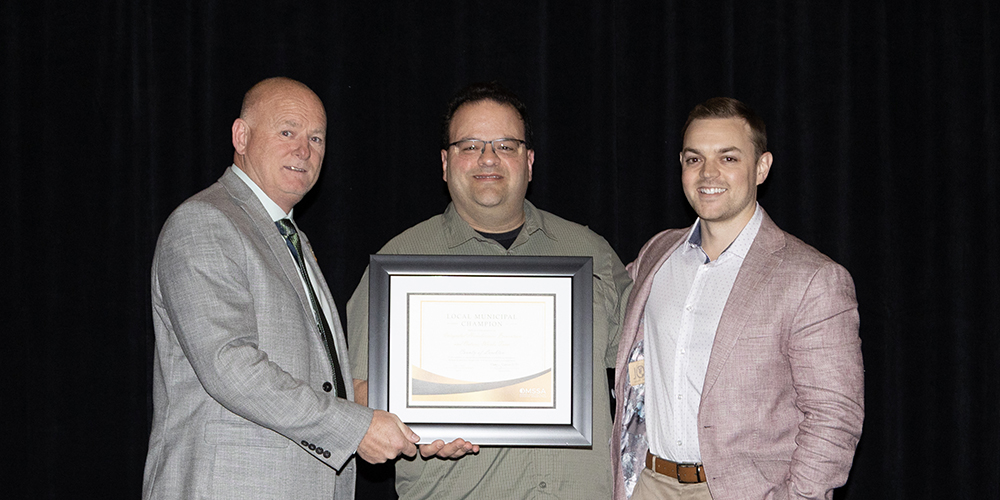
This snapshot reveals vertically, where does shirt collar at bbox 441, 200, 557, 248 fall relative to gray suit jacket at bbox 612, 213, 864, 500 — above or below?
above

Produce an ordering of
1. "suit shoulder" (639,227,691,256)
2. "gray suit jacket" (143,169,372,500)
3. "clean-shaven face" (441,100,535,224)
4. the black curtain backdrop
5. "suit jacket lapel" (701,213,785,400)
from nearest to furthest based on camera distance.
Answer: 1. "gray suit jacket" (143,169,372,500)
2. "suit jacket lapel" (701,213,785,400)
3. "clean-shaven face" (441,100,535,224)
4. "suit shoulder" (639,227,691,256)
5. the black curtain backdrop

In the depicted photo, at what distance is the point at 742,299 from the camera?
7.12 ft

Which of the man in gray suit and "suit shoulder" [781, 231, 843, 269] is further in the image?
"suit shoulder" [781, 231, 843, 269]

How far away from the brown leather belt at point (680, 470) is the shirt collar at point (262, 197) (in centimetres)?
138

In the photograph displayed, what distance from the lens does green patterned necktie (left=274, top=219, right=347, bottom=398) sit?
2.22 meters

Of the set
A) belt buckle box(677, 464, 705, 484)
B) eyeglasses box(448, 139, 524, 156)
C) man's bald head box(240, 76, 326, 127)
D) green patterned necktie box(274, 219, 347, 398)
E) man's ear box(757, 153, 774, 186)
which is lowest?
belt buckle box(677, 464, 705, 484)

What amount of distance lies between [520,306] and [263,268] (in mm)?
741

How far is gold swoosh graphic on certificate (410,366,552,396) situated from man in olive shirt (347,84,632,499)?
286mm

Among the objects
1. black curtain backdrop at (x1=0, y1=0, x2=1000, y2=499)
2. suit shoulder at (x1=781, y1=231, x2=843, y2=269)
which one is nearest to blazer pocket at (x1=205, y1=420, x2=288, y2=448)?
suit shoulder at (x1=781, y1=231, x2=843, y2=269)

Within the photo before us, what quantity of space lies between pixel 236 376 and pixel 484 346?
0.70 metres

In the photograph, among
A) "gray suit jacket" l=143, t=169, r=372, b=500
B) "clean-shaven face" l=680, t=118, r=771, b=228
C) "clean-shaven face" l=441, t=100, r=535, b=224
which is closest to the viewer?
"gray suit jacket" l=143, t=169, r=372, b=500

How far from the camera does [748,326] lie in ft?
7.04

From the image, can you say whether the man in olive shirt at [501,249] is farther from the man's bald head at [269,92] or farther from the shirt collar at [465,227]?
the man's bald head at [269,92]

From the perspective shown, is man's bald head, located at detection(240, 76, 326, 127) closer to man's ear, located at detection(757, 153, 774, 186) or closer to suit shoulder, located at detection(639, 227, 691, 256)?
suit shoulder, located at detection(639, 227, 691, 256)
